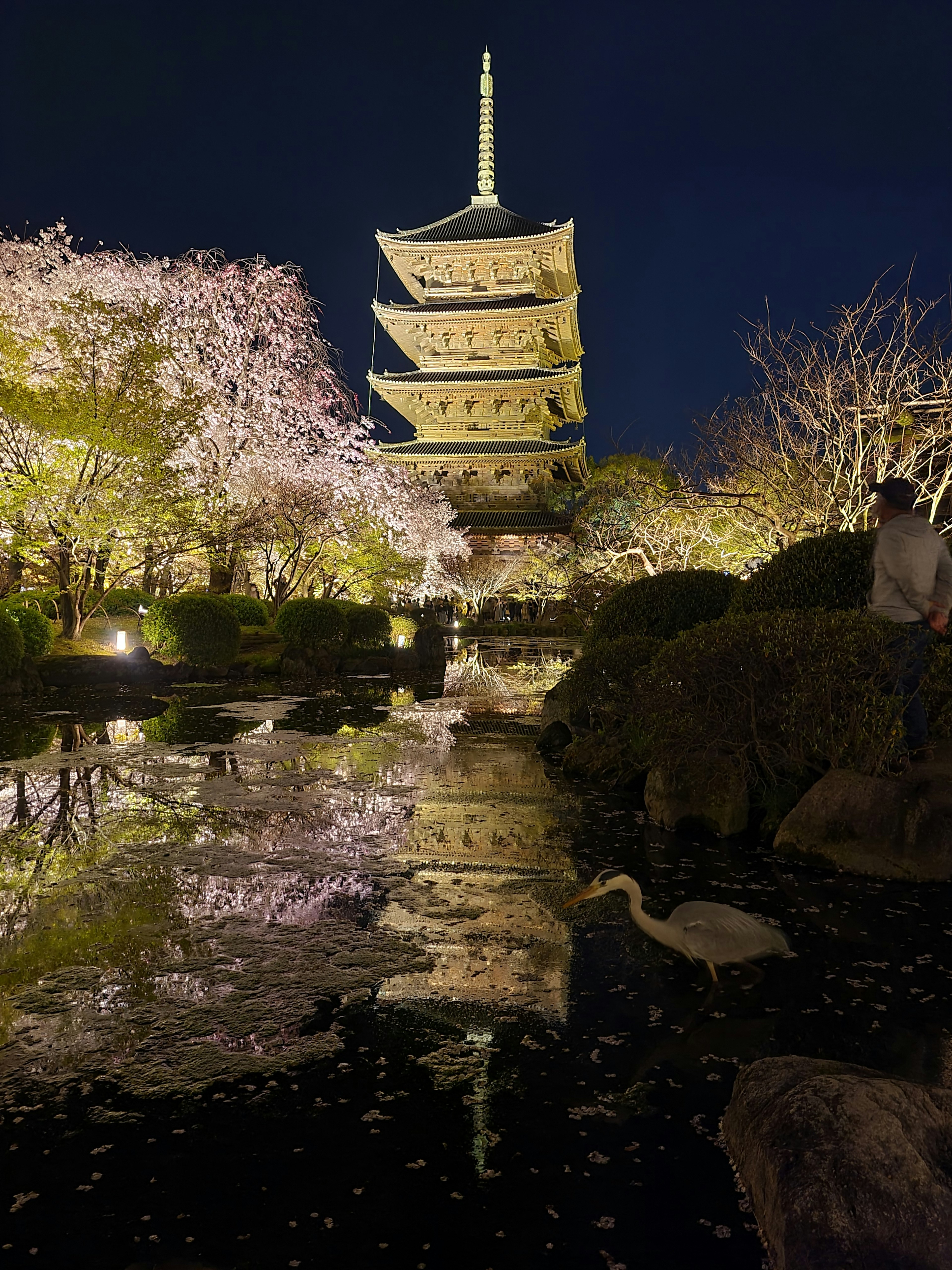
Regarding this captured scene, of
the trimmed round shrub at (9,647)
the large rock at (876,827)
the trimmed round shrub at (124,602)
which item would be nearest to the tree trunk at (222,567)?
the trimmed round shrub at (124,602)

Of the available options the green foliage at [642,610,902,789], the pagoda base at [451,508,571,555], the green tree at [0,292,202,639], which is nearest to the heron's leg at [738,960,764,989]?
the green foliage at [642,610,902,789]

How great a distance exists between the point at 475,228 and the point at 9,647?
128 feet

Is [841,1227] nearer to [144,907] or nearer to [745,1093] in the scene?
[745,1093]

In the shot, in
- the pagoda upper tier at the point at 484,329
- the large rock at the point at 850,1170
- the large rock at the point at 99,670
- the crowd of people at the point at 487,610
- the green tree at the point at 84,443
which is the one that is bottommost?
Result: the large rock at the point at 850,1170

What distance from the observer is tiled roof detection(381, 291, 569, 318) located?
42.1 metres

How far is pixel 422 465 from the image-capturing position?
44.2m

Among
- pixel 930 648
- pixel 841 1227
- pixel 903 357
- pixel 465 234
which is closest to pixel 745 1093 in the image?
pixel 841 1227

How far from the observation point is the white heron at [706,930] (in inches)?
142

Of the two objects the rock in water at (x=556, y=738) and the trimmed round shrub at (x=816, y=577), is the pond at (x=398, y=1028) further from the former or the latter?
the rock in water at (x=556, y=738)

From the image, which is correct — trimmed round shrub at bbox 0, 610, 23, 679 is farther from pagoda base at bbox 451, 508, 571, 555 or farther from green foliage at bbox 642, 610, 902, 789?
pagoda base at bbox 451, 508, 571, 555

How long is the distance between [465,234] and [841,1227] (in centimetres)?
4842

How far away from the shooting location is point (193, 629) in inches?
712

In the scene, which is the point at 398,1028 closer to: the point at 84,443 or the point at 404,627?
the point at 84,443

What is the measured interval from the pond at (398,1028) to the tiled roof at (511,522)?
35834mm
